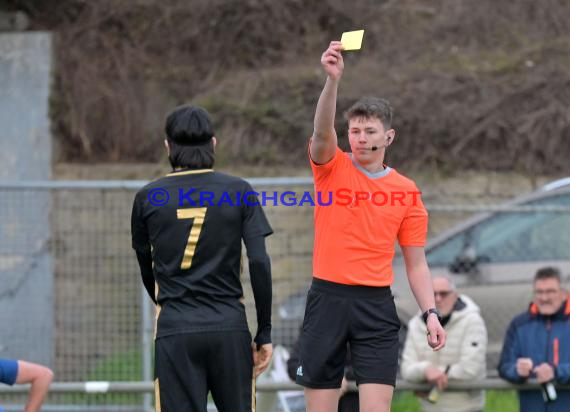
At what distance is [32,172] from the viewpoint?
35.2ft

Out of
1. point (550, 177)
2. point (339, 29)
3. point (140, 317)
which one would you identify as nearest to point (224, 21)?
point (339, 29)

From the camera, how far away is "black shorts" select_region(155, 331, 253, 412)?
16.6ft

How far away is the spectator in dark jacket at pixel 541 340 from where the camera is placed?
6.90 metres

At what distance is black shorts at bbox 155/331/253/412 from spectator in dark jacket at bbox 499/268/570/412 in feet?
8.00

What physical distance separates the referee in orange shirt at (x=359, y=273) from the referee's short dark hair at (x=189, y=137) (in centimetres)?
55

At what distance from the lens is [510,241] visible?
912cm

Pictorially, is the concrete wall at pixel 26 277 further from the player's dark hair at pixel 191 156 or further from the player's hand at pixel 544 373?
the player's hand at pixel 544 373

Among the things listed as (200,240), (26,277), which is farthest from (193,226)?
(26,277)

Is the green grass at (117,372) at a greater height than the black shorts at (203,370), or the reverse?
the black shorts at (203,370)

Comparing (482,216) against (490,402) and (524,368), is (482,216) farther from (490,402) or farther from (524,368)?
(524,368)

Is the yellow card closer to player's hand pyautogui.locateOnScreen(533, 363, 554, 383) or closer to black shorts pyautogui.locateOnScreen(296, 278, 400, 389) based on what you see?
black shorts pyautogui.locateOnScreen(296, 278, 400, 389)

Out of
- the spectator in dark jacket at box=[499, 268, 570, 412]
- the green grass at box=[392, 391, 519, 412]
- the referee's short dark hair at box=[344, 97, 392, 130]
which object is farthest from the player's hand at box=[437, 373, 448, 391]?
the referee's short dark hair at box=[344, 97, 392, 130]

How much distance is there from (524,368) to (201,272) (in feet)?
8.86

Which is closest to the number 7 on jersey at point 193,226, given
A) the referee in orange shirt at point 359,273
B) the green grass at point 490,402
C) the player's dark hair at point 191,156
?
the player's dark hair at point 191,156
